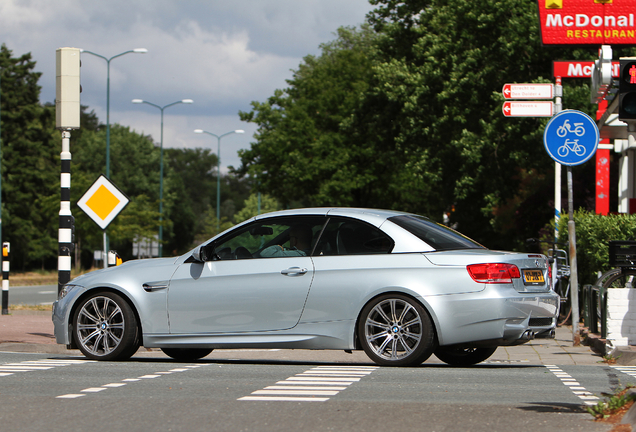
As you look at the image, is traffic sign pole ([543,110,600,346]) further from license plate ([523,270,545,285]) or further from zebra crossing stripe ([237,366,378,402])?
zebra crossing stripe ([237,366,378,402])

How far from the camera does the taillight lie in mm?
8352

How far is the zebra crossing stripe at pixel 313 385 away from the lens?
6680 mm

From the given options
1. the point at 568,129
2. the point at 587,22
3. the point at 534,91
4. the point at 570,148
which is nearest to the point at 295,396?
the point at 570,148

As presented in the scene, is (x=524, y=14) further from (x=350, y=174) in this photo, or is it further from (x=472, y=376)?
(x=472, y=376)

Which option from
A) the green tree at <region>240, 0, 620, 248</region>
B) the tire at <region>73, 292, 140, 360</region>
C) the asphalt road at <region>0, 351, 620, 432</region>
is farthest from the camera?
the green tree at <region>240, 0, 620, 248</region>

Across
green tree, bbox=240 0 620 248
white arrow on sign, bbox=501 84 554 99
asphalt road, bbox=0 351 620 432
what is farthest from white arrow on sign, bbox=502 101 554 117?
green tree, bbox=240 0 620 248

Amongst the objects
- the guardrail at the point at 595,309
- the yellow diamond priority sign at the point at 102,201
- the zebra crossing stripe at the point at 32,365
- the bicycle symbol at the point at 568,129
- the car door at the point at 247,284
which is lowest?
the zebra crossing stripe at the point at 32,365

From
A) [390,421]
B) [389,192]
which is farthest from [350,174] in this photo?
[390,421]

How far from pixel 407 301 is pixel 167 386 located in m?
2.41

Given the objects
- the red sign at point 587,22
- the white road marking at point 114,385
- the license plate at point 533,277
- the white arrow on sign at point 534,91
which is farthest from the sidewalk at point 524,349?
the red sign at point 587,22

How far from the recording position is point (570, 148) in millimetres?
12633

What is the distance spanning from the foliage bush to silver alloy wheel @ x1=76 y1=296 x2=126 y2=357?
8.54 metres

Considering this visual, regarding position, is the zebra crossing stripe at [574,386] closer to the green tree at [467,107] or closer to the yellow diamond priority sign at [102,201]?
the yellow diamond priority sign at [102,201]

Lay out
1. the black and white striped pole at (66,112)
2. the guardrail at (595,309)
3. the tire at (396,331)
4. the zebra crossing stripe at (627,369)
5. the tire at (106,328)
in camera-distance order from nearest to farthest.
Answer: the tire at (396,331)
the zebra crossing stripe at (627,369)
the tire at (106,328)
the guardrail at (595,309)
the black and white striped pole at (66,112)
